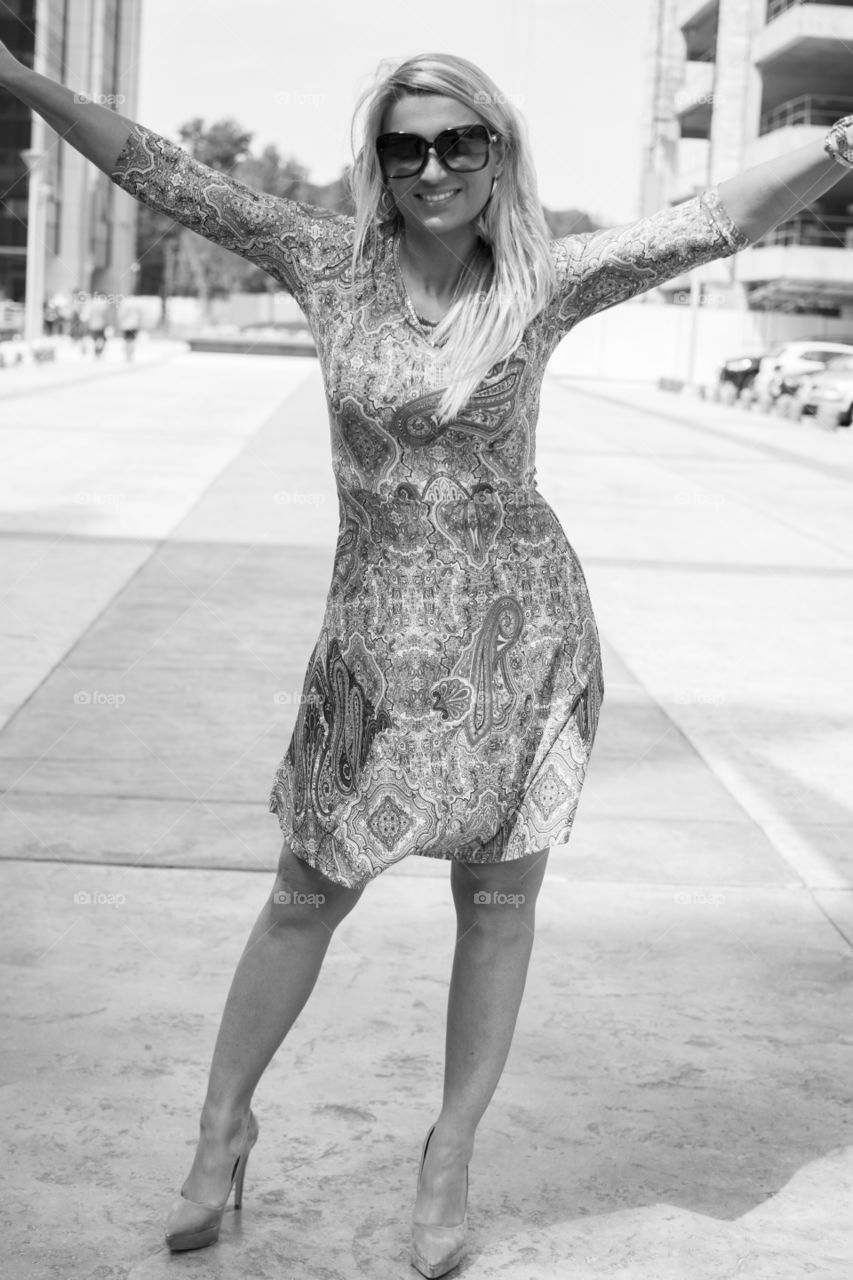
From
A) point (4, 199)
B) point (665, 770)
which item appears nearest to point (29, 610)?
point (665, 770)

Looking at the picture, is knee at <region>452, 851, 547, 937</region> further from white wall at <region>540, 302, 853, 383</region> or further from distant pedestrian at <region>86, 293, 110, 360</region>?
white wall at <region>540, 302, 853, 383</region>

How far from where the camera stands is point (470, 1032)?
275 cm

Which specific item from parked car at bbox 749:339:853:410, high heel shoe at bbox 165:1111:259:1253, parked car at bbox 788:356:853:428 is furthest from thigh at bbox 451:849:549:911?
parked car at bbox 749:339:853:410

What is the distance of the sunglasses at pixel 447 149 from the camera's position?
100 inches

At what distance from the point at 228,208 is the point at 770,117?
Answer: 59.9 metres

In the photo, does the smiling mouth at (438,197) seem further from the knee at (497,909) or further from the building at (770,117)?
the building at (770,117)

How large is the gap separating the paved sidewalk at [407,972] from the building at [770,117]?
44.4 meters

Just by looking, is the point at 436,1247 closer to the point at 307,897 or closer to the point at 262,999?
the point at 262,999

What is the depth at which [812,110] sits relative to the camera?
173 feet

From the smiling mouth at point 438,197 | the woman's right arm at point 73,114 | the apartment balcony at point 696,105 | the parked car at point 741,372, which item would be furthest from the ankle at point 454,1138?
the apartment balcony at point 696,105

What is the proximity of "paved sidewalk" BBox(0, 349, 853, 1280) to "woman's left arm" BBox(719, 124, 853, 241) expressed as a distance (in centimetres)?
160

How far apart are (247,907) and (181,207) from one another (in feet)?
6.98

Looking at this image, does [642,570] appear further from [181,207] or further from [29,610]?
[181,207]

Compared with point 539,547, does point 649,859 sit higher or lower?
lower
